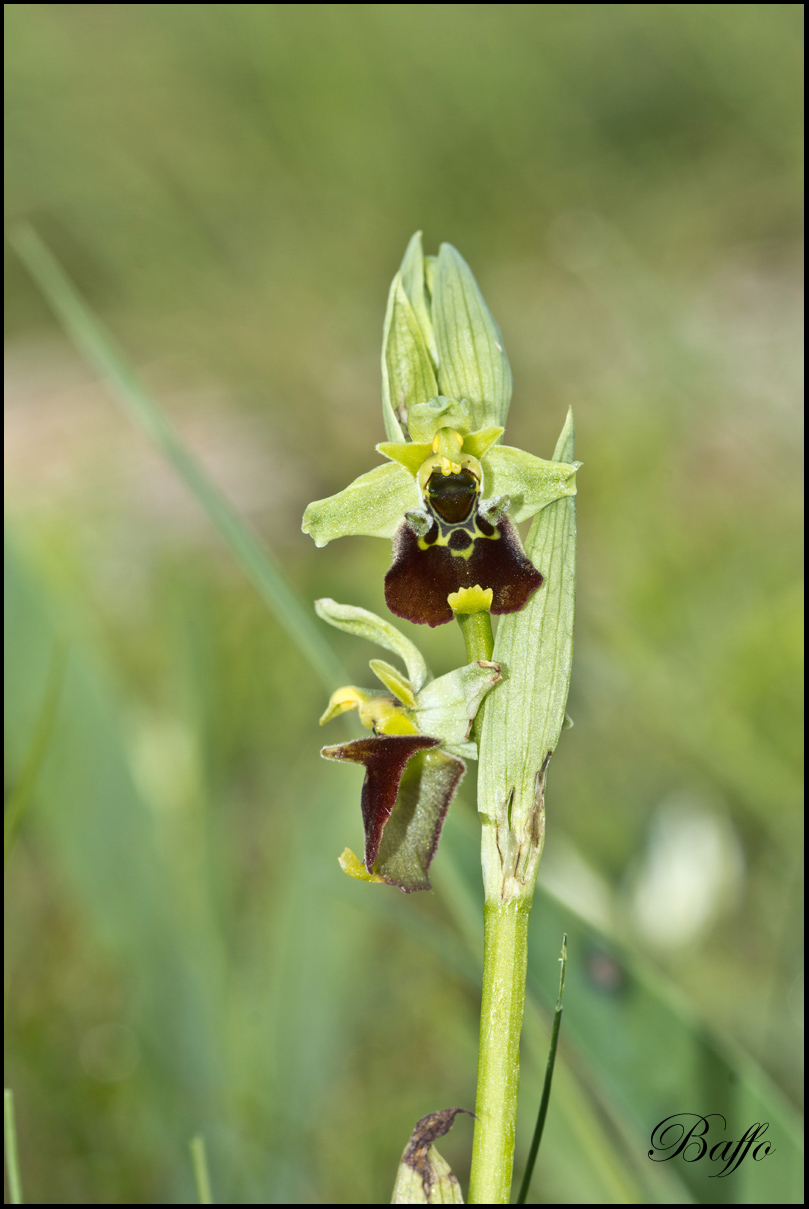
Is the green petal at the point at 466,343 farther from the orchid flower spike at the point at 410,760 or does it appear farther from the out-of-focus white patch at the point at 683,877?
the out-of-focus white patch at the point at 683,877

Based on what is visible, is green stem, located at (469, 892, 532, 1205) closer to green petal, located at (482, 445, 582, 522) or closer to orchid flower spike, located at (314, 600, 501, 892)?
orchid flower spike, located at (314, 600, 501, 892)

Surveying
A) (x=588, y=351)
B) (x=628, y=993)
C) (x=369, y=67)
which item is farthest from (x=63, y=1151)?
(x=369, y=67)

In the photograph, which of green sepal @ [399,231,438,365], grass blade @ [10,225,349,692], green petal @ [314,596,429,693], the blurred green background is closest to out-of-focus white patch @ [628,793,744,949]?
the blurred green background

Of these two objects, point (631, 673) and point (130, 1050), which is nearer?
point (130, 1050)

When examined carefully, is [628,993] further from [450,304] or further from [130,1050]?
[130,1050]

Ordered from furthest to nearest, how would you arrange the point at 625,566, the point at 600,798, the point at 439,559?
1. the point at 625,566
2. the point at 600,798
3. the point at 439,559
